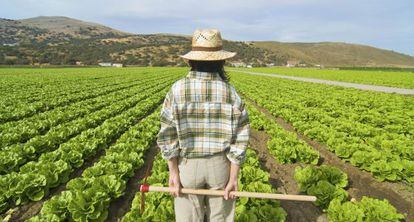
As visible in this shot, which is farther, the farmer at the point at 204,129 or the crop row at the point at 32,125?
the crop row at the point at 32,125

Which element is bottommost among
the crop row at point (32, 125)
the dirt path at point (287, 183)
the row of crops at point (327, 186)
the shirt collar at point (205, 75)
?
the dirt path at point (287, 183)

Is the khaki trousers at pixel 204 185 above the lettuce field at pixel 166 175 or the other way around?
above

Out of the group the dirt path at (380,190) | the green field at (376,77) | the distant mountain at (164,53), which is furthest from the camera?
the distant mountain at (164,53)

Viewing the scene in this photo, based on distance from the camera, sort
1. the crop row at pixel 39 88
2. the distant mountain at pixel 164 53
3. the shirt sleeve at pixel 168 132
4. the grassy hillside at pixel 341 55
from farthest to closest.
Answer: the grassy hillside at pixel 341 55 → the distant mountain at pixel 164 53 → the crop row at pixel 39 88 → the shirt sleeve at pixel 168 132

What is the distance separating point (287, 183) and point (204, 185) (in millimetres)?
4643

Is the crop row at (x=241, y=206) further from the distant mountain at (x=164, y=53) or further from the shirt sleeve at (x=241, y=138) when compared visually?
the distant mountain at (x=164, y=53)

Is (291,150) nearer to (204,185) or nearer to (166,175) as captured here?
(166,175)

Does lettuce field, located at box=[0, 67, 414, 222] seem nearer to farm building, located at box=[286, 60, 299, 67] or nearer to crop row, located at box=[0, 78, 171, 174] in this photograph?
crop row, located at box=[0, 78, 171, 174]

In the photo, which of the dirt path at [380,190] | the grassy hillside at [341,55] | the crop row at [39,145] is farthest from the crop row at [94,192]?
the grassy hillside at [341,55]

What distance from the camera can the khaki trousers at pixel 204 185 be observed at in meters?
2.86

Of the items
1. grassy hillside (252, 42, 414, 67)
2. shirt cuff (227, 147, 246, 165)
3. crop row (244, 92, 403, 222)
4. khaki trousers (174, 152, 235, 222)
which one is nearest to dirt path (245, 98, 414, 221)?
crop row (244, 92, 403, 222)

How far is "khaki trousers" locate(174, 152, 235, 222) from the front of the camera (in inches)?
112

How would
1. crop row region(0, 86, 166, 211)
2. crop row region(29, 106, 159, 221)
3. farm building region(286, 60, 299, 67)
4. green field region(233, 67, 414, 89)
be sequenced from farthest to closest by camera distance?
farm building region(286, 60, 299, 67), green field region(233, 67, 414, 89), crop row region(0, 86, 166, 211), crop row region(29, 106, 159, 221)

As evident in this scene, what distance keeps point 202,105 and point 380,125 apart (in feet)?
41.9
